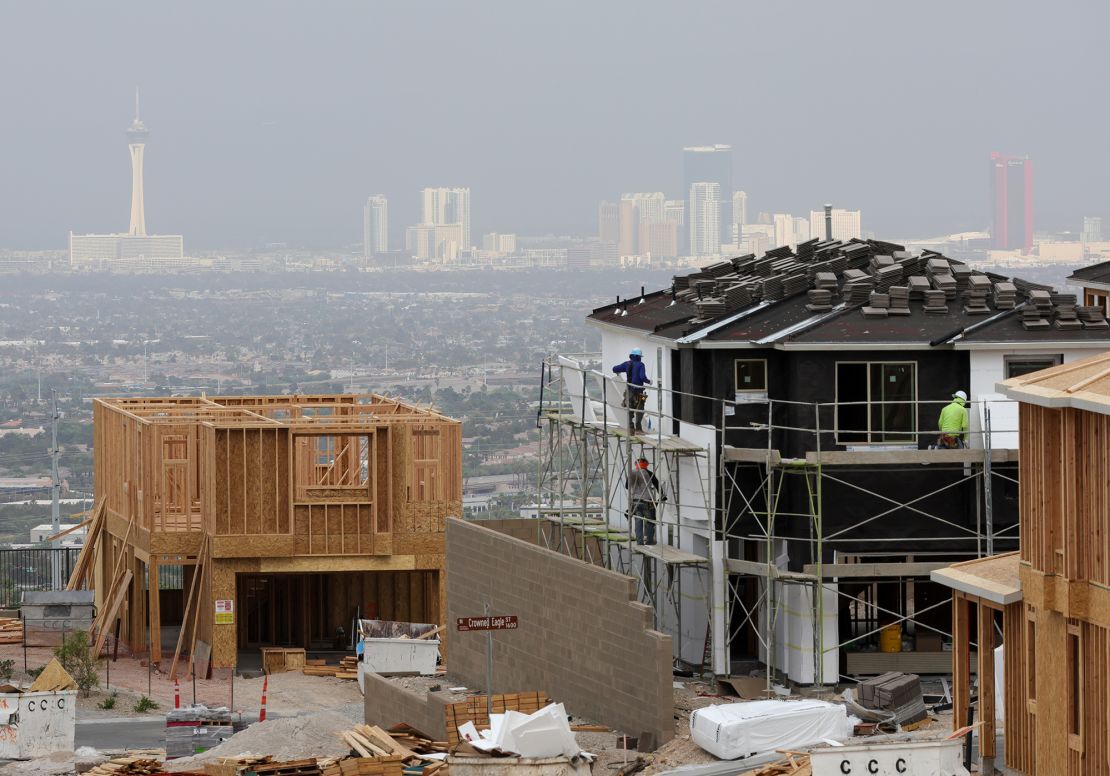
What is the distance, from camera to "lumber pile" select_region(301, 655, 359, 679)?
3604cm

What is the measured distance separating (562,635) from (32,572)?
3227 cm

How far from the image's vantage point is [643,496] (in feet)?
107

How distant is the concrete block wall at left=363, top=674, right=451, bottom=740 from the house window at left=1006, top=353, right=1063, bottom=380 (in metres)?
10.2

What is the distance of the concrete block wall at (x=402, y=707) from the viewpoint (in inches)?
1084

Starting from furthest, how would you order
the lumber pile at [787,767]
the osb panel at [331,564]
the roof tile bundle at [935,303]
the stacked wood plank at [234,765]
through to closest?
1. the osb panel at [331,564]
2. the roof tile bundle at [935,303]
3. the stacked wood plank at [234,765]
4. the lumber pile at [787,767]

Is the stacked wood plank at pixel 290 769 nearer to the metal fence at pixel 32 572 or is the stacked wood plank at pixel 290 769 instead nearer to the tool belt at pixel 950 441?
the tool belt at pixel 950 441

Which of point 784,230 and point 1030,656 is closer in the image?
point 1030,656

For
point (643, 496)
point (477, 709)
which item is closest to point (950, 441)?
point (643, 496)

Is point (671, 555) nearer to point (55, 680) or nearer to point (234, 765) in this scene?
point (234, 765)

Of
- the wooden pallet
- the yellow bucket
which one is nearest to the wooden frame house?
the wooden pallet

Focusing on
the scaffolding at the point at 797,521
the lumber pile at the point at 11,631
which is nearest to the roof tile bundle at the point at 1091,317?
the scaffolding at the point at 797,521

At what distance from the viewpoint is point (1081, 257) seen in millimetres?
172125

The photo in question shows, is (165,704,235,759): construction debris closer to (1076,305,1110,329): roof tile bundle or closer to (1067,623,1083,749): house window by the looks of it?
(1067,623,1083,749): house window

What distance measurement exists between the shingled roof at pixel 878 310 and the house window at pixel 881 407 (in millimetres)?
528
